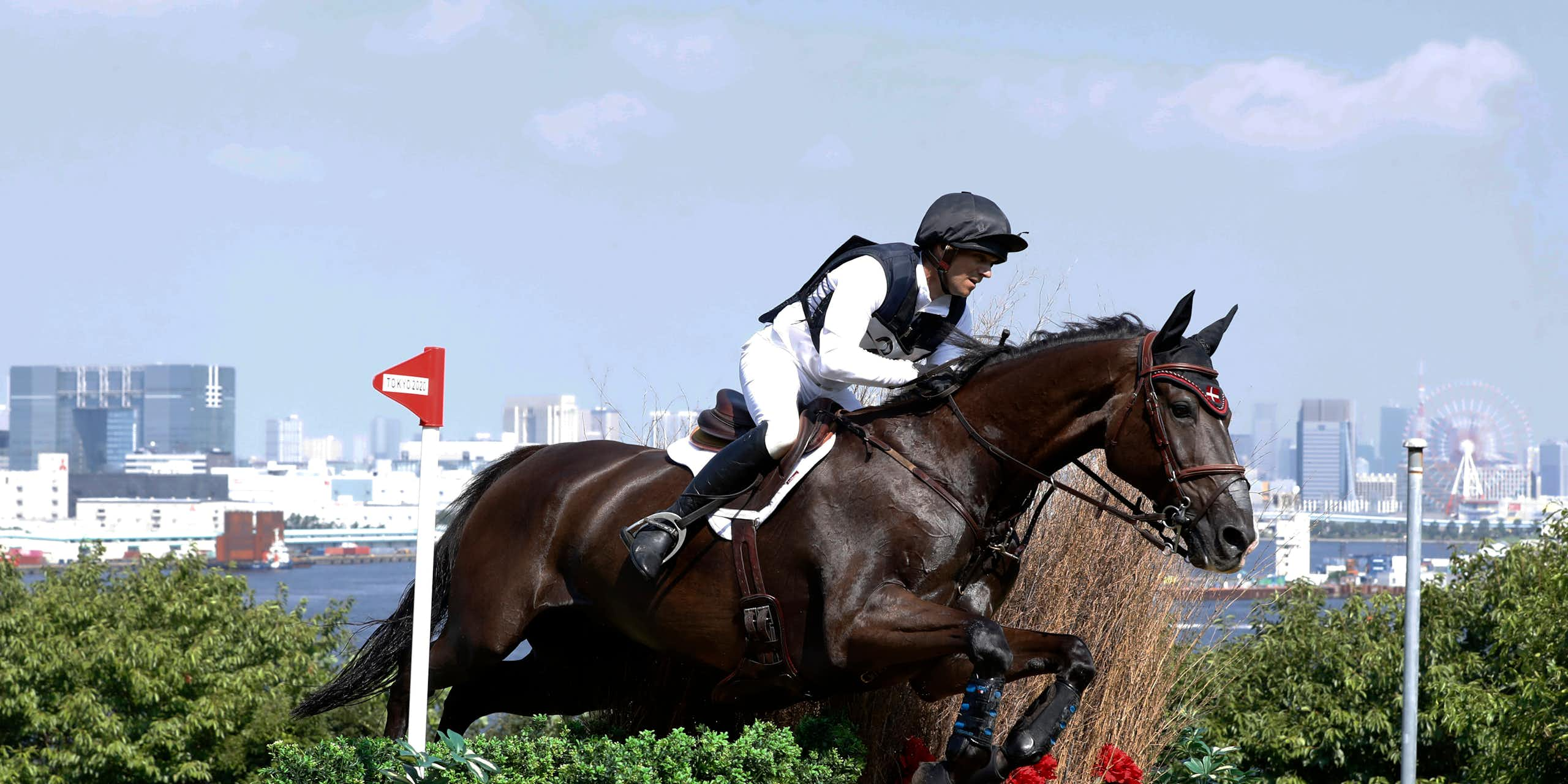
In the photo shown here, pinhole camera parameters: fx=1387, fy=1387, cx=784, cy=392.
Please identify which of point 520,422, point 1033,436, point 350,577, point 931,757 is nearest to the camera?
point 1033,436

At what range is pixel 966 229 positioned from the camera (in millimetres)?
4191

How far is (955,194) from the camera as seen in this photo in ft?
14.1

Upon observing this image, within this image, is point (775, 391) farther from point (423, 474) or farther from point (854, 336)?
point (423, 474)

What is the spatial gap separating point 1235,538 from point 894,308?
4.01 feet

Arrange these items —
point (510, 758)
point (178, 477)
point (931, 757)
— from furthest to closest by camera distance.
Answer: point (178, 477) → point (931, 757) → point (510, 758)

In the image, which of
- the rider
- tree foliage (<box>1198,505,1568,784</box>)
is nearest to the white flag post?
the rider

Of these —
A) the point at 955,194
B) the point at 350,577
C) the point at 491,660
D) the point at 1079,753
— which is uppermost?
the point at 955,194

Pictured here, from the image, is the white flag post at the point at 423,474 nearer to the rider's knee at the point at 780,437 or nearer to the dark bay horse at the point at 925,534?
the dark bay horse at the point at 925,534

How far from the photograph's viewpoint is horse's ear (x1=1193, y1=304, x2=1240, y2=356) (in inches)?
157

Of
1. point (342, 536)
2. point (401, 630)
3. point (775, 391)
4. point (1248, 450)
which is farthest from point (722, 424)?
point (342, 536)

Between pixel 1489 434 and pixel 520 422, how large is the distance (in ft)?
383

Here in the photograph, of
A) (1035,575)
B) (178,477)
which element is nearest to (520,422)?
(1035,575)

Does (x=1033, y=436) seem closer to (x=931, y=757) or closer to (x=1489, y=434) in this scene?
(x=931, y=757)

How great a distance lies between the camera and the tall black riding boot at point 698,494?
13.9 ft
